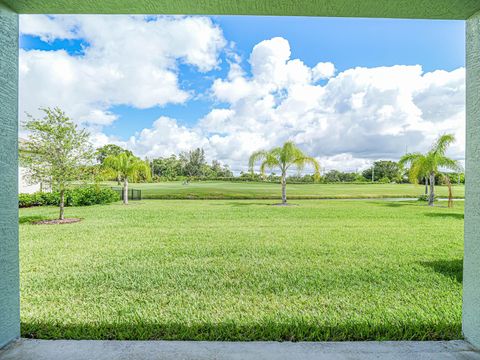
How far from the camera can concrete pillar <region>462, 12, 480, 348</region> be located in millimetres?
2037

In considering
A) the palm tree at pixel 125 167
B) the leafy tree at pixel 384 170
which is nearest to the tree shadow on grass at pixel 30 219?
the palm tree at pixel 125 167

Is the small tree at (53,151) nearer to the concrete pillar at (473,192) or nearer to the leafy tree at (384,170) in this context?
the concrete pillar at (473,192)

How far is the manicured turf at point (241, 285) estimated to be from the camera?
7.78 ft

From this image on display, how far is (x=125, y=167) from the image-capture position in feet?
50.4

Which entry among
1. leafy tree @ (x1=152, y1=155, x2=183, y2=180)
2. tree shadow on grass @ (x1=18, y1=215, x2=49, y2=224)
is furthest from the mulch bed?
leafy tree @ (x1=152, y1=155, x2=183, y2=180)

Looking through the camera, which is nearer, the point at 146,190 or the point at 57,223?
the point at 57,223

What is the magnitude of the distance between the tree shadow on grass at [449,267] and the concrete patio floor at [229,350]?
2.06 meters

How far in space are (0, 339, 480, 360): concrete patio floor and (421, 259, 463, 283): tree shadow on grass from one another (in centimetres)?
206

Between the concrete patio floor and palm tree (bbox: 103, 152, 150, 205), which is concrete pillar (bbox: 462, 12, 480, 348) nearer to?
the concrete patio floor

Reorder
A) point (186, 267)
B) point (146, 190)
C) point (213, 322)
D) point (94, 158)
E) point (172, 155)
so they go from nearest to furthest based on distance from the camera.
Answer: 1. point (213, 322)
2. point (186, 267)
3. point (94, 158)
4. point (146, 190)
5. point (172, 155)

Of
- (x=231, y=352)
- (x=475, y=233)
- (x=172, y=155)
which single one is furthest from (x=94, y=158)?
(x=172, y=155)

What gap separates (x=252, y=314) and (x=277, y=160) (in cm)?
1179

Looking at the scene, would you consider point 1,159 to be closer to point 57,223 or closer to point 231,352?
point 231,352

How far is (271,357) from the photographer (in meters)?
1.94
